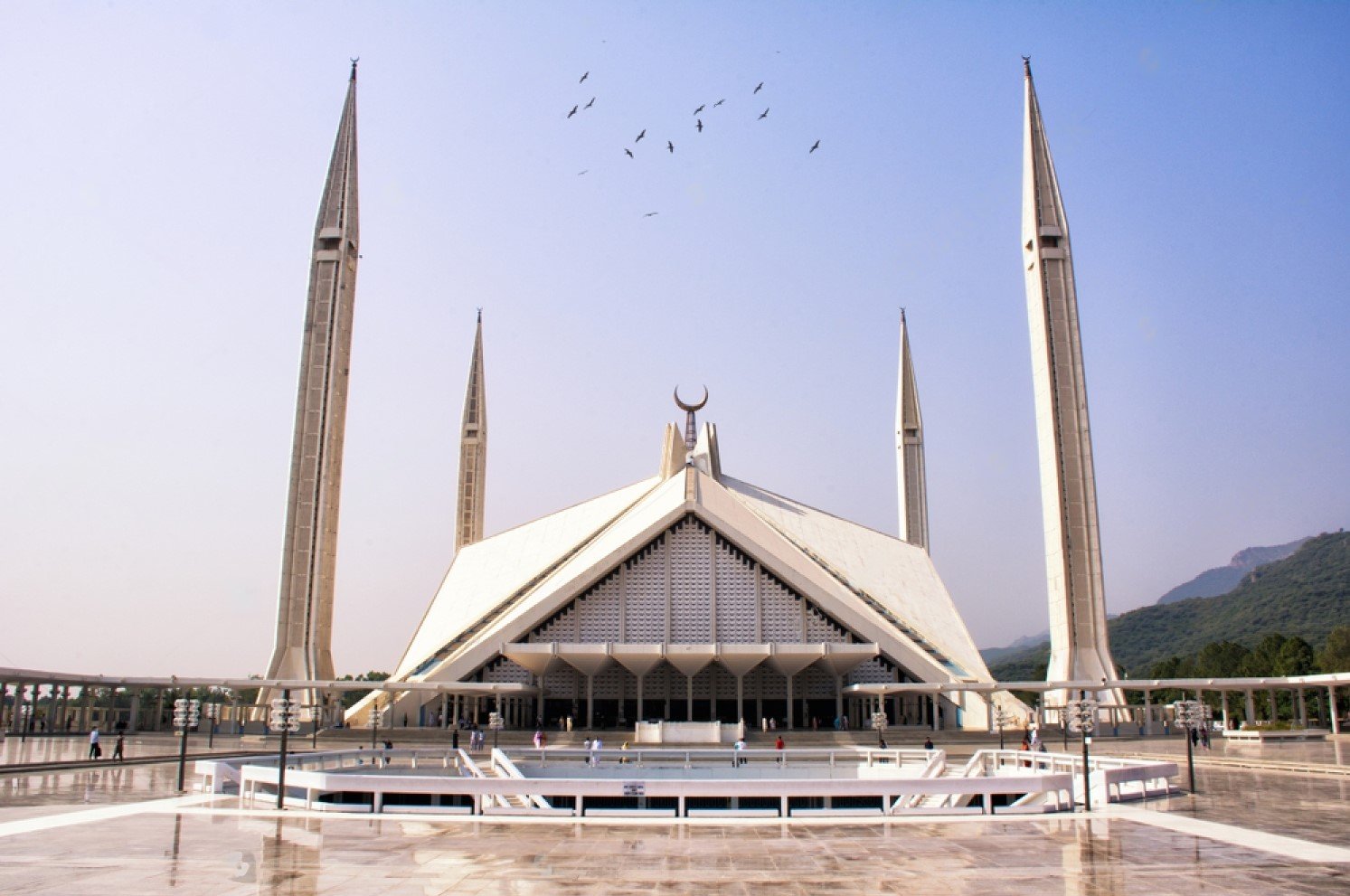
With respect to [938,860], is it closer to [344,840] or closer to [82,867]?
[344,840]

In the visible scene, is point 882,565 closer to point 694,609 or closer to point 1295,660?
point 694,609

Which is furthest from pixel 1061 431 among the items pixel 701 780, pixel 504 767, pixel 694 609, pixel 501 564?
pixel 701 780

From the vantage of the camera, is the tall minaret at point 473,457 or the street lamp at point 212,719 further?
the tall minaret at point 473,457

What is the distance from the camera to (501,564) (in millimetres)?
36344

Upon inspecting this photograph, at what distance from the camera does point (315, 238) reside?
109 feet

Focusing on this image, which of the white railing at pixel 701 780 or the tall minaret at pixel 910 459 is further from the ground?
the tall minaret at pixel 910 459

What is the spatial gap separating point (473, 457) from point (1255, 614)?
7922cm

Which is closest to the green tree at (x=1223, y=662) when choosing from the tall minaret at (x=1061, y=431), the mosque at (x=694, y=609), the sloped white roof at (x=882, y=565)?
the sloped white roof at (x=882, y=565)

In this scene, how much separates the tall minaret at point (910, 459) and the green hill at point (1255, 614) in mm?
32432

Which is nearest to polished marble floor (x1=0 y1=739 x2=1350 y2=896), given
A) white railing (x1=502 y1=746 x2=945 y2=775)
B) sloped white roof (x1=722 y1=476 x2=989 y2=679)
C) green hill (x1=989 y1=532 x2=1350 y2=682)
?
white railing (x1=502 y1=746 x2=945 y2=775)

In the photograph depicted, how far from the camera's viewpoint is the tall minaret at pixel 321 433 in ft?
97.8

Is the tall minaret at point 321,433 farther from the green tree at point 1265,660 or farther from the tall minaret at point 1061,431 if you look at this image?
the green tree at point 1265,660

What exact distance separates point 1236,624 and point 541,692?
86392mm

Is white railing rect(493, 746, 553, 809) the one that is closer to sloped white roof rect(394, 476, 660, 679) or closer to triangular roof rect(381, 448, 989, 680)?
triangular roof rect(381, 448, 989, 680)
